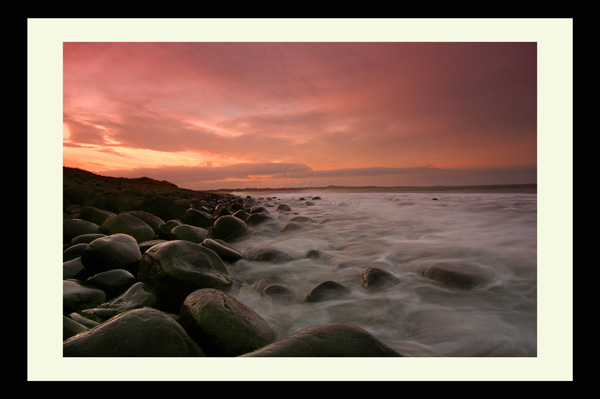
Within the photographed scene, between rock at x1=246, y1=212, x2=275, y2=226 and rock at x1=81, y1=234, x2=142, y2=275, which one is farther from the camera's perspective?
rock at x1=246, y1=212, x2=275, y2=226

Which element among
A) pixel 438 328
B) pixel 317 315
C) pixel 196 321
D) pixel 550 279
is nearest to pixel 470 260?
pixel 438 328

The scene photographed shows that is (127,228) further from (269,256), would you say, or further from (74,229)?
(269,256)

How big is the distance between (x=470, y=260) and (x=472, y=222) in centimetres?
340

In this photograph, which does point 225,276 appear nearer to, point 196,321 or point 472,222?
point 196,321

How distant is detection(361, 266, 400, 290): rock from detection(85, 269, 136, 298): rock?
2513mm

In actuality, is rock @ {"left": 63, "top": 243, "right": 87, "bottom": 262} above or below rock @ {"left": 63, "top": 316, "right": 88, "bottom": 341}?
above

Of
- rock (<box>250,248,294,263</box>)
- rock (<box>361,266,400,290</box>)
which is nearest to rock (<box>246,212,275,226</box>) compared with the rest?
rock (<box>250,248,294,263</box>)

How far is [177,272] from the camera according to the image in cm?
244

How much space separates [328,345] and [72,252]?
3.28 metres

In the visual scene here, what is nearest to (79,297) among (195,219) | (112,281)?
(112,281)

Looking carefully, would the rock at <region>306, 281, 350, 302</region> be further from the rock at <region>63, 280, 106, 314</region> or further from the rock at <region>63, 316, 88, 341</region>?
the rock at <region>63, 280, 106, 314</region>

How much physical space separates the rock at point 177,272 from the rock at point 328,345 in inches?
55.0

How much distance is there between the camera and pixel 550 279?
1658mm

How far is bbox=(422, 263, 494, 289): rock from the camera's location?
295 cm
